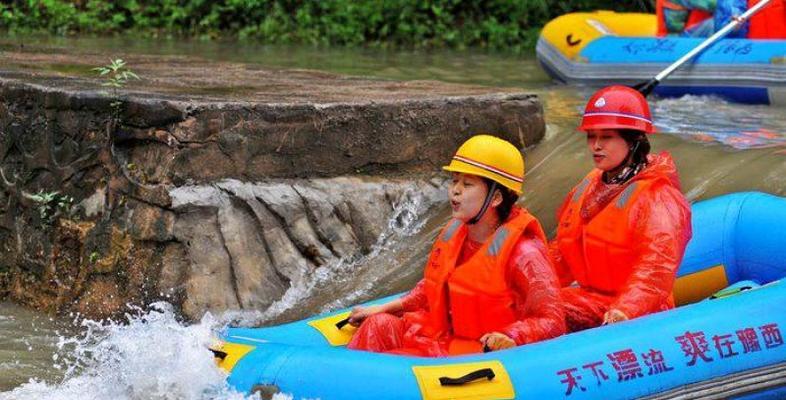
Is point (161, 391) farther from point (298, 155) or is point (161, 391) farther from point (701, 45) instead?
point (701, 45)

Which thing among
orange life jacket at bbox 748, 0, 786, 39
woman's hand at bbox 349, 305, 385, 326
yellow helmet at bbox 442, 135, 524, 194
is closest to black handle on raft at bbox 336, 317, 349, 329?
woman's hand at bbox 349, 305, 385, 326

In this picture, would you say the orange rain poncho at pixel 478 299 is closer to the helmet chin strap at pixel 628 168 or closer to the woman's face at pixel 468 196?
the woman's face at pixel 468 196

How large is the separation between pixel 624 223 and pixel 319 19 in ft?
35.9

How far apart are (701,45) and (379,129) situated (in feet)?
13.3

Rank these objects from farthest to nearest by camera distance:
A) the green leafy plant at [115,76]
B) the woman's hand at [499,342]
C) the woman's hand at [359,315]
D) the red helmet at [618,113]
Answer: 1. the green leafy plant at [115,76]
2. the woman's hand at [359,315]
3. the red helmet at [618,113]
4. the woman's hand at [499,342]

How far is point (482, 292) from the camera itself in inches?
174

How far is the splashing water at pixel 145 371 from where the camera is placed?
432 cm

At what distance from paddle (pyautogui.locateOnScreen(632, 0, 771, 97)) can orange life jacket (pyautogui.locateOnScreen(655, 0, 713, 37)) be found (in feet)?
2.05

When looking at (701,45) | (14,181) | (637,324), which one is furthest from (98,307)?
(701,45)

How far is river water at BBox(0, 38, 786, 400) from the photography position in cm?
448

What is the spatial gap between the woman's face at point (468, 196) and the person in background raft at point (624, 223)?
482 millimetres

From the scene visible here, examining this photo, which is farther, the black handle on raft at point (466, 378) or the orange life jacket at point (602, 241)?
the orange life jacket at point (602, 241)

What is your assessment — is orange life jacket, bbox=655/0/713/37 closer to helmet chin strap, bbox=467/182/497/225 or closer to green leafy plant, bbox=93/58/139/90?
green leafy plant, bbox=93/58/139/90

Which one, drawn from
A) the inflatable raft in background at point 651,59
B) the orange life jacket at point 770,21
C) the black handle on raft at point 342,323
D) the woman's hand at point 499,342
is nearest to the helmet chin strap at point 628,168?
the woman's hand at point 499,342
